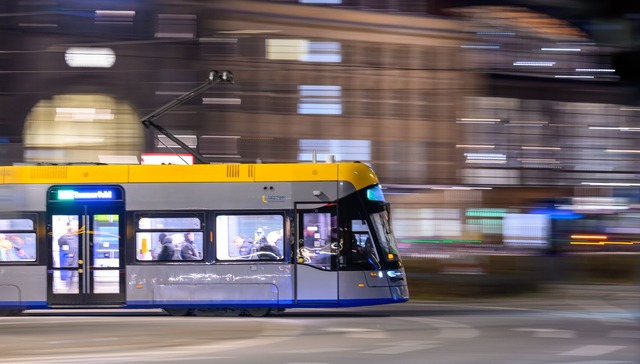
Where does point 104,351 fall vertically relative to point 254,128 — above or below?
below

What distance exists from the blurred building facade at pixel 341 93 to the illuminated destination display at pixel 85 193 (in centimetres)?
1237

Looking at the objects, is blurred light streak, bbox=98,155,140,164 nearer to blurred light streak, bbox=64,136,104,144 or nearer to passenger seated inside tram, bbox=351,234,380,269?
blurred light streak, bbox=64,136,104,144

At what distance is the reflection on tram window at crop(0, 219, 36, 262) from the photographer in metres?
17.4

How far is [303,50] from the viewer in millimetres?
54031

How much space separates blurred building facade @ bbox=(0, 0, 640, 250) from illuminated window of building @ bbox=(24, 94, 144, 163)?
66 mm

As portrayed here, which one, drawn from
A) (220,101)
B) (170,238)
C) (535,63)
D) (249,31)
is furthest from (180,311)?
(535,63)

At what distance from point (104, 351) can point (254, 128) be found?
39.6 meters

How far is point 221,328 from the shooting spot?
15.4 meters

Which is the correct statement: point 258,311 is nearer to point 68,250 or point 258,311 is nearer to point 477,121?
point 68,250

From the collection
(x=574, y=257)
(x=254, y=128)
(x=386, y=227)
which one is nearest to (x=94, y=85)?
(x=254, y=128)

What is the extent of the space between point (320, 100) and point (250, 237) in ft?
126

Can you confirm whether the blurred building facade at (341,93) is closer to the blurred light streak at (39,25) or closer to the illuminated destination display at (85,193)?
the blurred light streak at (39,25)

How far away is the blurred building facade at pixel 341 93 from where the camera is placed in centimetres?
4412

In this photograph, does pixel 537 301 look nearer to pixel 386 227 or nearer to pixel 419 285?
pixel 419 285
